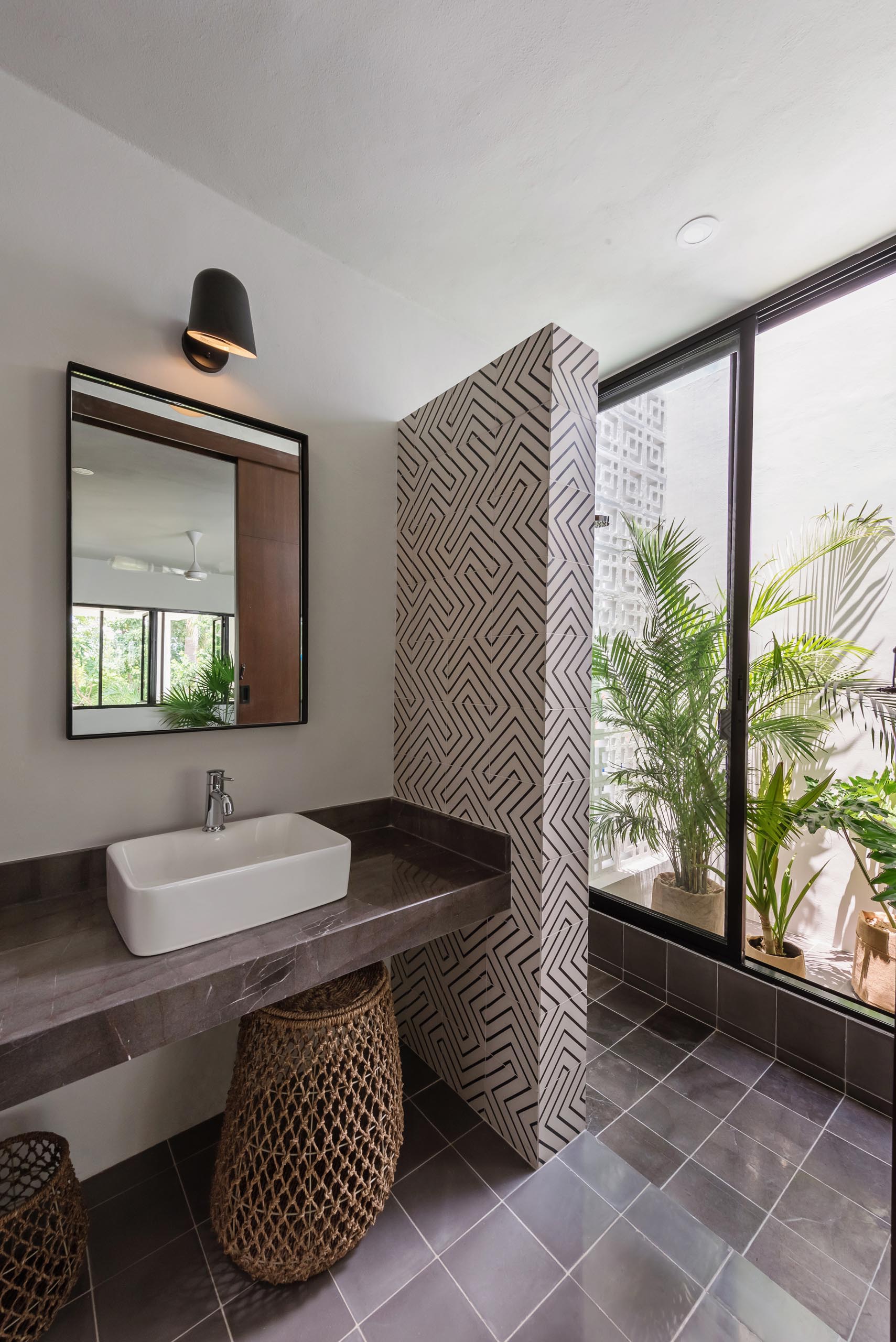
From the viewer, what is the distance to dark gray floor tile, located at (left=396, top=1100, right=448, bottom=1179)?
1538 millimetres

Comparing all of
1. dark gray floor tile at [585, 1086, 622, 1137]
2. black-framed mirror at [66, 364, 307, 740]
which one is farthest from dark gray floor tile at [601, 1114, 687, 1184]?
black-framed mirror at [66, 364, 307, 740]

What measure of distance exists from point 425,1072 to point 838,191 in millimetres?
2923

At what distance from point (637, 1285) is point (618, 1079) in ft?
2.09

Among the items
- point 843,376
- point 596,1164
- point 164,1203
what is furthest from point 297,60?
point 596,1164

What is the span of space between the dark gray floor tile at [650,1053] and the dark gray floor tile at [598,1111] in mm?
202

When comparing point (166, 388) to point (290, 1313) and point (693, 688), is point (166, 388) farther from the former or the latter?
point (290, 1313)

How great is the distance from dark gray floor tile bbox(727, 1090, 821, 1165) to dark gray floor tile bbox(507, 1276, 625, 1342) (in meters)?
0.71

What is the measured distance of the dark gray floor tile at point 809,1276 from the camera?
1.18 meters

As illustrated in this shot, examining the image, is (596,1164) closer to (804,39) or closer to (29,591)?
(29,591)

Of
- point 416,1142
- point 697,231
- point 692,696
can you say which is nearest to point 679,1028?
point 416,1142

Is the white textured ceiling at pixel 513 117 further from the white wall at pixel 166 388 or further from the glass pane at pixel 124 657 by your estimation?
the glass pane at pixel 124 657

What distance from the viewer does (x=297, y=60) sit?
1.30 meters

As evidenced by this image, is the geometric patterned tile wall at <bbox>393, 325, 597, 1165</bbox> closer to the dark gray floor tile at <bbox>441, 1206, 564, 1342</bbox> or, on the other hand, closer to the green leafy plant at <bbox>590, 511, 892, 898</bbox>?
the dark gray floor tile at <bbox>441, 1206, 564, 1342</bbox>

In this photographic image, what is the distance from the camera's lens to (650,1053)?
1.98 meters
